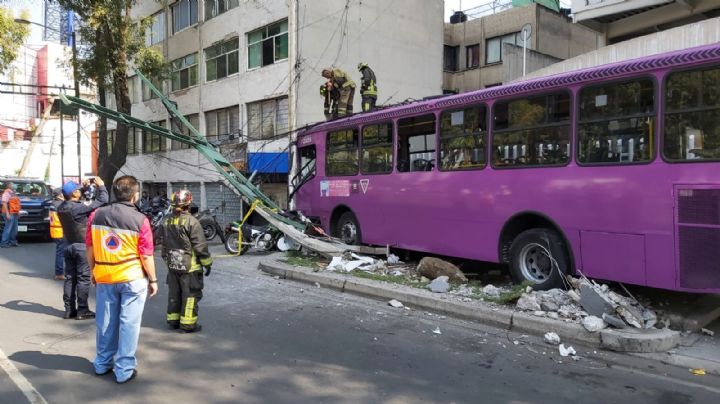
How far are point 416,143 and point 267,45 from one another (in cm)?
1277

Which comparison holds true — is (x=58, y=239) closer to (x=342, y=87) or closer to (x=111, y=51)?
(x=342, y=87)

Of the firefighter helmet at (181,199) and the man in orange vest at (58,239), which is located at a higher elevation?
the firefighter helmet at (181,199)

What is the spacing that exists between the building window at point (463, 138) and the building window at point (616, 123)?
158cm

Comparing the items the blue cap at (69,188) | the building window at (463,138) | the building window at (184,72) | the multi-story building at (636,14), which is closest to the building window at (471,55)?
the multi-story building at (636,14)

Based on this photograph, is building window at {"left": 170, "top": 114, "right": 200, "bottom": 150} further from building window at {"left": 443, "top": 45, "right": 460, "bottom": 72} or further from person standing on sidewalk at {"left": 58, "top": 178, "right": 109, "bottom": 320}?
person standing on sidewalk at {"left": 58, "top": 178, "right": 109, "bottom": 320}

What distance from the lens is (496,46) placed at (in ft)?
84.9

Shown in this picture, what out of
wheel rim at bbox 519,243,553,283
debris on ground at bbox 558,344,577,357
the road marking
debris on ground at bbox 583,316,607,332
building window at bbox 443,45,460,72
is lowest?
debris on ground at bbox 558,344,577,357

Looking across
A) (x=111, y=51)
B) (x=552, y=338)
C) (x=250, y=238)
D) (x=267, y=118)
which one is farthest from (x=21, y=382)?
(x=111, y=51)

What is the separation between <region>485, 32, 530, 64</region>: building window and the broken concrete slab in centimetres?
2163

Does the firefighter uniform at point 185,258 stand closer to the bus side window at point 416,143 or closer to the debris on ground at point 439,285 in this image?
the debris on ground at point 439,285

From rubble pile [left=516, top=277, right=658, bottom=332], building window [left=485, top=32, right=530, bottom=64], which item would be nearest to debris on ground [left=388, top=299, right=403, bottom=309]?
rubble pile [left=516, top=277, right=658, bottom=332]

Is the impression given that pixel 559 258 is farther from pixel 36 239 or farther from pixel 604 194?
pixel 36 239

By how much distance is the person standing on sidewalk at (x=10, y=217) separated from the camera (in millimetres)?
14539

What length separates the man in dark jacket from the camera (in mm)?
5898
